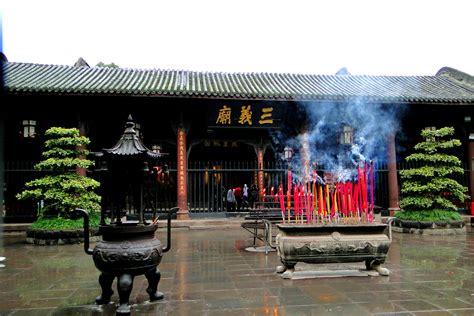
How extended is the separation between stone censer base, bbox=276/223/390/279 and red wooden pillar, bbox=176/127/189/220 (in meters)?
7.23

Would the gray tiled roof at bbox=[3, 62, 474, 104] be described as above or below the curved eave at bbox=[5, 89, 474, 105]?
above

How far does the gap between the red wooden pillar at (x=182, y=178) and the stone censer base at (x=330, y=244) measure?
723cm

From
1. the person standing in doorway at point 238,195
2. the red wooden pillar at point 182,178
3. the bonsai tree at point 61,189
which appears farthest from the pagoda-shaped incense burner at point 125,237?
the person standing in doorway at point 238,195

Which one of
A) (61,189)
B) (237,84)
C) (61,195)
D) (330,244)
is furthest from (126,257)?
(237,84)

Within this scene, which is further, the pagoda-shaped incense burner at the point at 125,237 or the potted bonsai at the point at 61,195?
the potted bonsai at the point at 61,195

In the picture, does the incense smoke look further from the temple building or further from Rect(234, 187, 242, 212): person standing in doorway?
Rect(234, 187, 242, 212): person standing in doorway

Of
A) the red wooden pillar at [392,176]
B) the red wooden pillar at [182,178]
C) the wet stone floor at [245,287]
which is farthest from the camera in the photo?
the red wooden pillar at [392,176]

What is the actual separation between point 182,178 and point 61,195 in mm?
4035

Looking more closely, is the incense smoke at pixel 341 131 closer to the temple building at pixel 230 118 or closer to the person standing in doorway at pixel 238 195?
the temple building at pixel 230 118

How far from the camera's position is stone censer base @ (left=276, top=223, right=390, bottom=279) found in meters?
5.35

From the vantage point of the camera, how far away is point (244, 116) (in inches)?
528

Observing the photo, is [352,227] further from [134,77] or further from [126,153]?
[134,77]

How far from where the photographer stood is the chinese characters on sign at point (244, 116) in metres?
13.2

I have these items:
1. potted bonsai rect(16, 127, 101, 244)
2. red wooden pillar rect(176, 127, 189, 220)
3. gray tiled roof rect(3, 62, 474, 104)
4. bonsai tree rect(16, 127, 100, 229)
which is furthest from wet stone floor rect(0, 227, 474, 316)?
gray tiled roof rect(3, 62, 474, 104)
